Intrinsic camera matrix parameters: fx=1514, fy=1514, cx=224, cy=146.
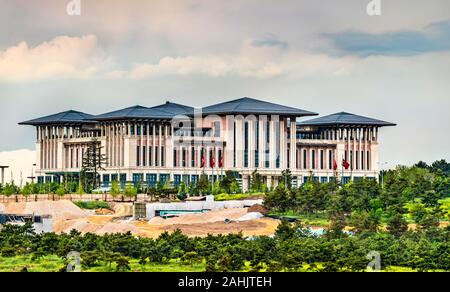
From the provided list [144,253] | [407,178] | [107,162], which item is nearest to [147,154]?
[107,162]

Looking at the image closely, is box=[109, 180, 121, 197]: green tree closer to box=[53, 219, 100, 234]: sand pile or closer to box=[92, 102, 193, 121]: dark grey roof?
box=[53, 219, 100, 234]: sand pile

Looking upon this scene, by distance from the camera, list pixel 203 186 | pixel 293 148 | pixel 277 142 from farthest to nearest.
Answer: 1. pixel 293 148
2. pixel 277 142
3. pixel 203 186

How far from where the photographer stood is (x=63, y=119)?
307 feet

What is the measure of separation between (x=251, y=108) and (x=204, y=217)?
Result: 59.2ft

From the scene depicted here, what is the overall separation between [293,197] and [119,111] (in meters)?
21.4

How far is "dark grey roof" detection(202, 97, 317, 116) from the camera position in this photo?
8806 centimetres

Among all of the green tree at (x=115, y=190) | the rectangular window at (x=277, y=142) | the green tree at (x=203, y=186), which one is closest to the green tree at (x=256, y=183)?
the green tree at (x=203, y=186)

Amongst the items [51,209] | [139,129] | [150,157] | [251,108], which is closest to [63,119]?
[139,129]

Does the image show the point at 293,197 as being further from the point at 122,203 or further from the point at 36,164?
the point at 36,164

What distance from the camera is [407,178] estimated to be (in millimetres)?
78062

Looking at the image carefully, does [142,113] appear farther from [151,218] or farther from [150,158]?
[151,218]

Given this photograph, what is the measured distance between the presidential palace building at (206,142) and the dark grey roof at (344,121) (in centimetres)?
6

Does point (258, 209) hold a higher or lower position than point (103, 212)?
higher

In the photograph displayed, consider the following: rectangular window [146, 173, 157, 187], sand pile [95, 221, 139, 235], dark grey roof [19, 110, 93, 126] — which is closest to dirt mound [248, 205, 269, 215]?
sand pile [95, 221, 139, 235]
